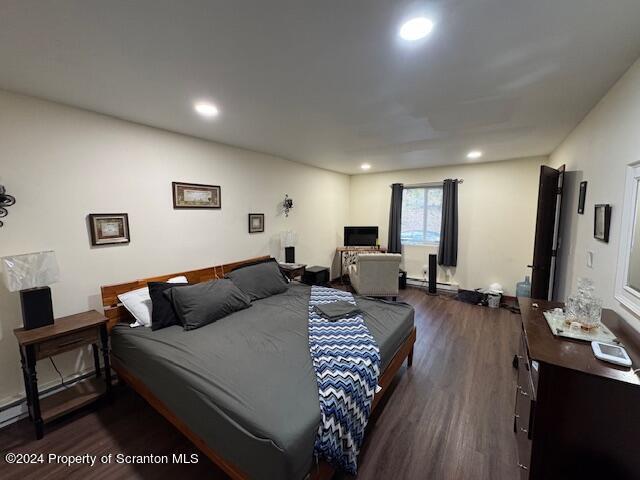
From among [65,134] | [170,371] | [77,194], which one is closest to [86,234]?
[77,194]

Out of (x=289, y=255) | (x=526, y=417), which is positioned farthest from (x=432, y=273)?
(x=526, y=417)

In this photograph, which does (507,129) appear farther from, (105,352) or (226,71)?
(105,352)

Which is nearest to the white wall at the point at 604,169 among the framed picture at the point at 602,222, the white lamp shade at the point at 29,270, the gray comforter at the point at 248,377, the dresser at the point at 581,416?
the framed picture at the point at 602,222

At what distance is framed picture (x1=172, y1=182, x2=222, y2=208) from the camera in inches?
118

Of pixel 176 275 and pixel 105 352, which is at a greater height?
pixel 176 275

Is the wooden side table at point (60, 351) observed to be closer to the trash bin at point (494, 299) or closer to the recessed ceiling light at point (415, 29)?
the recessed ceiling light at point (415, 29)

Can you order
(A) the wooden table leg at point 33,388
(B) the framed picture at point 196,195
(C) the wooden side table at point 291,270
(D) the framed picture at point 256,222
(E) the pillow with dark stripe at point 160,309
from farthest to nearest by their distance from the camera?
(C) the wooden side table at point 291,270
(D) the framed picture at point 256,222
(B) the framed picture at point 196,195
(E) the pillow with dark stripe at point 160,309
(A) the wooden table leg at point 33,388

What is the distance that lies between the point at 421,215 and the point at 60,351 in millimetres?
5549

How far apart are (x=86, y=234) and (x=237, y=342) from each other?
5.59 feet

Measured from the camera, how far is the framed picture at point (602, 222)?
1827mm

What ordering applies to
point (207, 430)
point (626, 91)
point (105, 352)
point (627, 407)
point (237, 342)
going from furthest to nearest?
1. point (105, 352)
2. point (237, 342)
3. point (626, 91)
4. point (207, 430)
5. point (627, 407)

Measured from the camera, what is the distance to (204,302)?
2420 mm

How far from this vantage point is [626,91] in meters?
1.69

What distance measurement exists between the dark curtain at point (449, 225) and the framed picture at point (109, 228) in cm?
493
